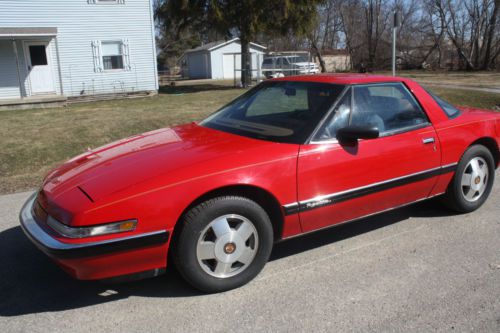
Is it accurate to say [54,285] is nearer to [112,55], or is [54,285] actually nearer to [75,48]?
[75,48]

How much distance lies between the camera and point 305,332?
9.04 ft

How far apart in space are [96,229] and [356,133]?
2.02 m

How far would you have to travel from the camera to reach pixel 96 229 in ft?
9.16

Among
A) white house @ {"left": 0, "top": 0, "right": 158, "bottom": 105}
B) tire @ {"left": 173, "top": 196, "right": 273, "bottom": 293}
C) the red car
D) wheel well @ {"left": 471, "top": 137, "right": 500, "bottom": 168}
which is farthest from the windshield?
white house @ {"left": 0, "top": 0, "right": 158, "bottom": 105}

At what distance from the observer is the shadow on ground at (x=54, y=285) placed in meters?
3.15

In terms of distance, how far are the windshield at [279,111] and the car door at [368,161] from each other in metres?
0.12

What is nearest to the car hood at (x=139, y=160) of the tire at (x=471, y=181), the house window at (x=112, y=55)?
the tire at (x=471, y=181)

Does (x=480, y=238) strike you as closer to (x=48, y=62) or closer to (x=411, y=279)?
(x=411, y=279)

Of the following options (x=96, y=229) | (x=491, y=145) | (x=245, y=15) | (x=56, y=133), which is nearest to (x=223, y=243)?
(x=96, y=229)

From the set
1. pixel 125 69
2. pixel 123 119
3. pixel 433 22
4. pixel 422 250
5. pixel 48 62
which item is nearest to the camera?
pixel 422 250

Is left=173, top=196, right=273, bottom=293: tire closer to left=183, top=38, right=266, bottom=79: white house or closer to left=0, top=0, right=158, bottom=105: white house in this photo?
left=0, top=0, right=158, bottom=105: white house

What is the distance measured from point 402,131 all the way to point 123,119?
26.4ft

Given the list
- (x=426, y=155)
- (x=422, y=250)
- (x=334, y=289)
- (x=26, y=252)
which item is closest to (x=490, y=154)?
(x=426, y=155)

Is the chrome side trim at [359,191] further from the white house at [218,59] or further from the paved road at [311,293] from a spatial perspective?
the white house at [218,59]
